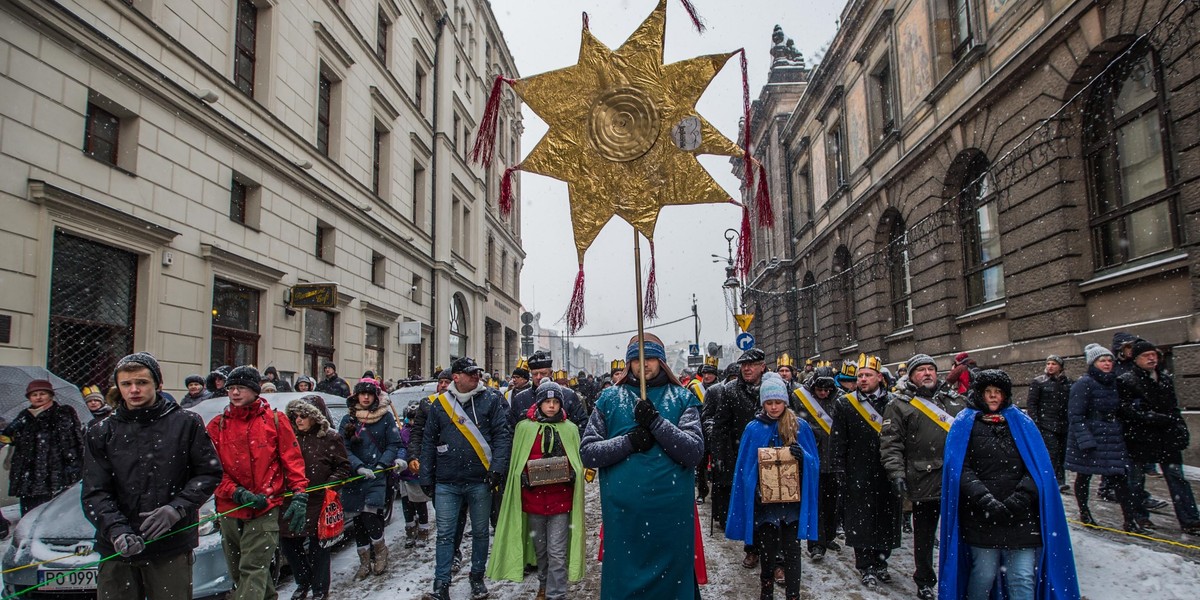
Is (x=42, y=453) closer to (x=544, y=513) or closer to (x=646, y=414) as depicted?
(x=544, y=513)

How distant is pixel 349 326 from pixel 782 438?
15.6m

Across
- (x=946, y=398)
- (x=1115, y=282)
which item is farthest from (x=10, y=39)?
(x=1115, y=282)

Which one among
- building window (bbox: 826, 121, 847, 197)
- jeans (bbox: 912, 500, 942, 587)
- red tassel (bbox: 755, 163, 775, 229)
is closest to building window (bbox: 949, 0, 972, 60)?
building window (bbox: 826, 121, 847, 197)

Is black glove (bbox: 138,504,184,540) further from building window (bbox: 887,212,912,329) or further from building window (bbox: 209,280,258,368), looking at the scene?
building window (bbox: 887,212,912,329)

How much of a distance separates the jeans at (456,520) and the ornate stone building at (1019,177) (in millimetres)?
9537

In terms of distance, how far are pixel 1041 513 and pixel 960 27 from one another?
601 inches

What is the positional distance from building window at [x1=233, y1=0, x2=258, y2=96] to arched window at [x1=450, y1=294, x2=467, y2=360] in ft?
47.7

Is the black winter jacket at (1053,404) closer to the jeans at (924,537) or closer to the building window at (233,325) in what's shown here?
A: the jeans at (924,537)

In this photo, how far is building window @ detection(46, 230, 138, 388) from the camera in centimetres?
945

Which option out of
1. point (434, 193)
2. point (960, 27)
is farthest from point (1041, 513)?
point (434, 193)

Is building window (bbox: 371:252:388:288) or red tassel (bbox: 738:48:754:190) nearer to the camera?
red tassel (bbox: 738:48:754:190)

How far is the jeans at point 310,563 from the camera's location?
5.46m

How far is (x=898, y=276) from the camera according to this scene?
20.6 meters

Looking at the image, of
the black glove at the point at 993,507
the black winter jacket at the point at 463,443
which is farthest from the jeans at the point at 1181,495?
the black winter jacket at the point at 463,443
